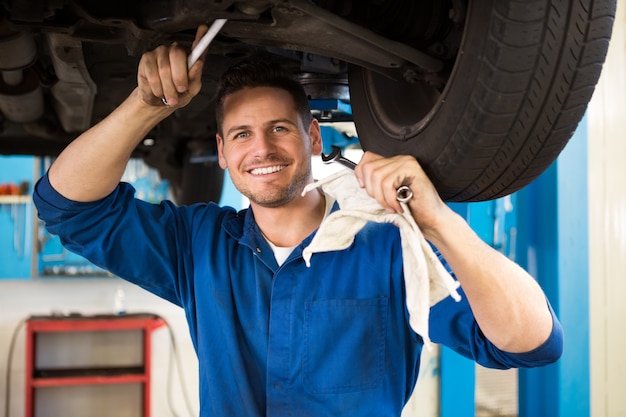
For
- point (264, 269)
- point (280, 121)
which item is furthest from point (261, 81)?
point (264, 269)

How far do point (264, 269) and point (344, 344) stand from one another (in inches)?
7.9

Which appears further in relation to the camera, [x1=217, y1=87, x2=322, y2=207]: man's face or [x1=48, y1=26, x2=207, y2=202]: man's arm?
[x1=217, y1=87, x2=322, y2=207]: man's face

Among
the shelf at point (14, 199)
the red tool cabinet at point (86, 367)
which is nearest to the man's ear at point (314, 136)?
the red tool cabinet at point (86, 367)

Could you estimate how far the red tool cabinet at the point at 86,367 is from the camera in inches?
118

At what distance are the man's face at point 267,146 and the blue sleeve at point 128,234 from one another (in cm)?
17

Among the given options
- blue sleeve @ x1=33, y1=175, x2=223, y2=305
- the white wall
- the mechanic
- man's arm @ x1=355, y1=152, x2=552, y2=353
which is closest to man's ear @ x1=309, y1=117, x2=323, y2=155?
the mechanic

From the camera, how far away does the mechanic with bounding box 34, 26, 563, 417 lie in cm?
95

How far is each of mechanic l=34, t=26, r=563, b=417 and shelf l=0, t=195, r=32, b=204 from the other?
2.31 meters

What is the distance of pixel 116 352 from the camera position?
3.41 meters

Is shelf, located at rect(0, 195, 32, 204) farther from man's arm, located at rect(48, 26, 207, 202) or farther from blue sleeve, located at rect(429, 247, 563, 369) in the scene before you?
blue sleeve, located at rect(429, 247, 563, 369)

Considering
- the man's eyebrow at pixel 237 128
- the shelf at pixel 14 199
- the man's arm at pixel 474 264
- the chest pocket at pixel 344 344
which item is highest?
the shelf at pixel 14 199

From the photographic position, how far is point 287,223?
1181 mm

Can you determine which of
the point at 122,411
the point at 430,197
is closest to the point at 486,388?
the point at 122,411

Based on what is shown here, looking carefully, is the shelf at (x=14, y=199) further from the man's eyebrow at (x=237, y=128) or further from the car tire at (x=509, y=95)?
the car tire at (x=509, y=95)
